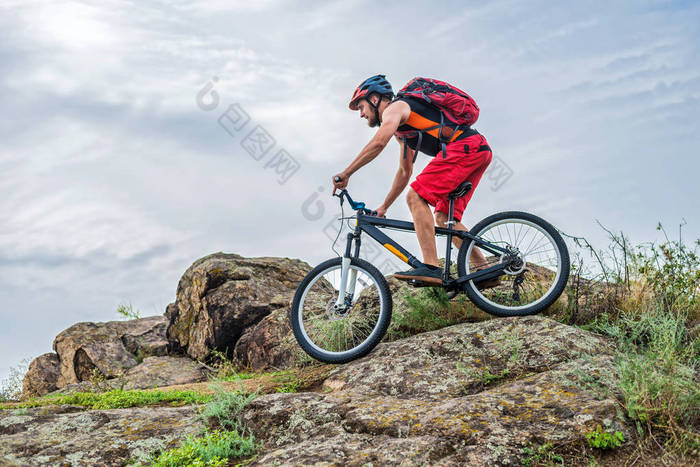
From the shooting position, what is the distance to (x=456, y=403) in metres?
3.86

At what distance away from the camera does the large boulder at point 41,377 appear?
13.1 meters

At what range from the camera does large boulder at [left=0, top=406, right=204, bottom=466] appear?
13.0 feet

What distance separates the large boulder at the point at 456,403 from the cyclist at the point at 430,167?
0.83 m

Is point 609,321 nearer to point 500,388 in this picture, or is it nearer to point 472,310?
point 472,310

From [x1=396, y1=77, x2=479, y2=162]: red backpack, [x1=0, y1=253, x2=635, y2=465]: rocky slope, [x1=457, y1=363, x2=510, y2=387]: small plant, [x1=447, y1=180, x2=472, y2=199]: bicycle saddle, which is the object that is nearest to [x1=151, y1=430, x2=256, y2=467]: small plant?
[x1=0, y1=253, x2=635, y2=465]: rocky slope

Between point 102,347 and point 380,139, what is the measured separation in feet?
33.0

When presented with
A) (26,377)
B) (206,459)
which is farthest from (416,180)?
(26,377)

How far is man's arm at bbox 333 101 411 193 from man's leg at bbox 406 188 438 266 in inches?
24.1

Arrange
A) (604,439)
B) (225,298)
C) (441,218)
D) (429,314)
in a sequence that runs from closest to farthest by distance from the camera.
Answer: (604,439) → (441,218) → (429,314) → (225,298)

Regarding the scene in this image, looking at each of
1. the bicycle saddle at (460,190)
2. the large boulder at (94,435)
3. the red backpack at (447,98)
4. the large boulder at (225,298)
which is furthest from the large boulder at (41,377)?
the red backpack at (447,98)

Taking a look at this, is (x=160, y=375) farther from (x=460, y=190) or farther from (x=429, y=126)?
(x=429, y=126)

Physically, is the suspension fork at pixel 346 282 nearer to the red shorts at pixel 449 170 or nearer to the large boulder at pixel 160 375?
the red shorts at pixel 449 170

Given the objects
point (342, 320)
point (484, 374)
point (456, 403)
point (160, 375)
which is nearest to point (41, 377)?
point (160, 375)

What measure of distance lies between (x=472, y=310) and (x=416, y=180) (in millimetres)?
1615
